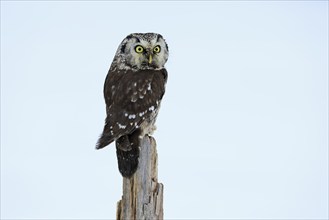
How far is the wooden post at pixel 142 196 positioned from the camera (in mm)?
6195

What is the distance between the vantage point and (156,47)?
878 centimetres

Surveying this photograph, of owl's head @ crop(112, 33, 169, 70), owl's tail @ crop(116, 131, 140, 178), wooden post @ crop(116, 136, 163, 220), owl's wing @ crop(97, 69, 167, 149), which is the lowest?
wooden post @ crop(116, 136, 163, 220)

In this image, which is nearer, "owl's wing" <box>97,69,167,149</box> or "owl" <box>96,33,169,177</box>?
"owl" <box>96,33,169,177</box>

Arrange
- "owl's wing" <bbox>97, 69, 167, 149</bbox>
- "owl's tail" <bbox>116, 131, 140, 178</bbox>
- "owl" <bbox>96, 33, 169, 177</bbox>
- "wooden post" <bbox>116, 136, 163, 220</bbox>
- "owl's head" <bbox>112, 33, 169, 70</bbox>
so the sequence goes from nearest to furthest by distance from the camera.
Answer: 1. "wooden post" <bbox>116, 136, 163, 220</bbox>
2. "owl's tail" <bbox>116, 131, 140, 178</bbox>
3. "owl" <bbox>96, 33, 169, 177</bbox>
4. "owl's wing" <bbox>97, 69, 167, 149</bbox>
5. "owl's head" <bbox>112, 33, 169, 70</bbox>

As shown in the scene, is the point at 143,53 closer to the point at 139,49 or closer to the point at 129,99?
the point at 139,49

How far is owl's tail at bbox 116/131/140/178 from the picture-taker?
6.62 metres

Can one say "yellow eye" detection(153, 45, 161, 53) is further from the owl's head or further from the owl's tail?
the owl's tail

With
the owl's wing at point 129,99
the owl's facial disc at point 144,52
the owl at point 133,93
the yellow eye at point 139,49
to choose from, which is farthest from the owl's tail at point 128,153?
the yellow eye at point 139,49

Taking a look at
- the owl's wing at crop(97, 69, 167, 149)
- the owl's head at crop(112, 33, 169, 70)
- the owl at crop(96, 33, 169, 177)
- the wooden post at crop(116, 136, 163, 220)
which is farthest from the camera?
the owl's head at crop(112, 33, 169, 70)

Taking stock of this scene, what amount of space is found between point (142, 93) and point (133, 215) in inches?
86.4

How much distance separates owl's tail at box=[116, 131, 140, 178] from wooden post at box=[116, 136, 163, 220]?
92 mm

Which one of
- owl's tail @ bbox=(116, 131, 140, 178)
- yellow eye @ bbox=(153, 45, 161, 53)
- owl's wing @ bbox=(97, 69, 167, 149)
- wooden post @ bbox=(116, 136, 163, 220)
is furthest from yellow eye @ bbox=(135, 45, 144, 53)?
wooden post @ bbox=(116, 136, 163, 220)

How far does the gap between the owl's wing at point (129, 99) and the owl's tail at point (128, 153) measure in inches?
4.0

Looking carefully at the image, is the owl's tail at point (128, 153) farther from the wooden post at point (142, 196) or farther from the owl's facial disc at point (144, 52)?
the owl's facial disc at point (144, 52)
